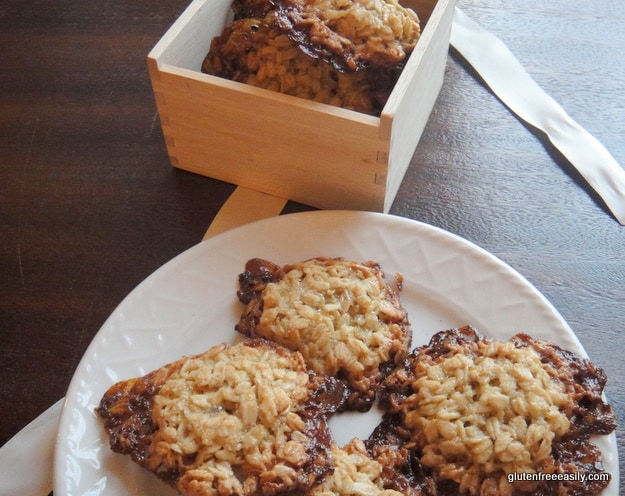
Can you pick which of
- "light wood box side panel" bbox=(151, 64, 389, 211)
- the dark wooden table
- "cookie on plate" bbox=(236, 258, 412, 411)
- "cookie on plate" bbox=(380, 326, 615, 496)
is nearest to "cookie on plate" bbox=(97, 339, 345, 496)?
"cookie on plate" bbox=(236, 258, 412, 411)

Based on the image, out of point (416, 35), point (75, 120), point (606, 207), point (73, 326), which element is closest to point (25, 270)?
point (73, 326)

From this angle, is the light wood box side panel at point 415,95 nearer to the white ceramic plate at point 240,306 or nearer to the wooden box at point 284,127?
the wooden box at point 284,127

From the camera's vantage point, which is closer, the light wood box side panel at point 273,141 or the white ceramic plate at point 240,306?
the white ceramic plate at point 240,306

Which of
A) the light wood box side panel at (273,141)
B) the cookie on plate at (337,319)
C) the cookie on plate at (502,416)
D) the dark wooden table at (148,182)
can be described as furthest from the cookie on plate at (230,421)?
the light wood box side panel at (273,141)

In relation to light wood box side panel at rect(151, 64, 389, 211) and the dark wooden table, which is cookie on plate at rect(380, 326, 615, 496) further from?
light wood box side panel at rect(151, 64, 389, 211)

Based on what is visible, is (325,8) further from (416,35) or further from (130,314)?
(130,314)

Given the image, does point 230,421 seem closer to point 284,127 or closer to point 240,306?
point 240,306
